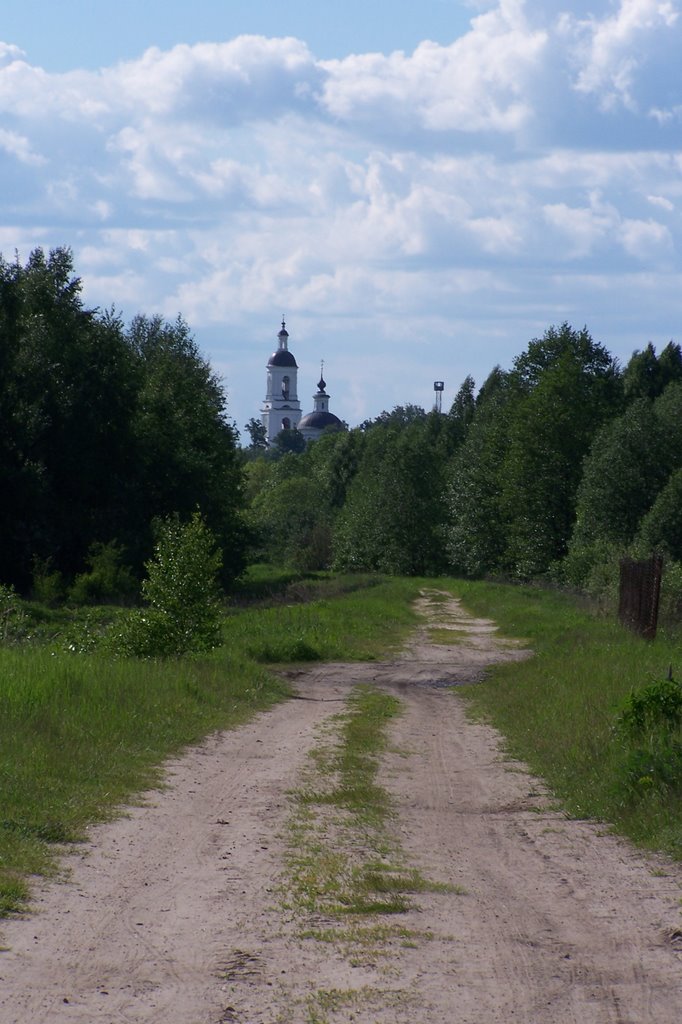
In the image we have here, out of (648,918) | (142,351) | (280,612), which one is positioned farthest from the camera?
(142,351)

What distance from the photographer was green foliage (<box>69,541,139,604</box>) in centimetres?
3866

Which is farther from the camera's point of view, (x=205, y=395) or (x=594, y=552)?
(x=205, y=395)

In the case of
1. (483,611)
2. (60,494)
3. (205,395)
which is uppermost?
(205,395)

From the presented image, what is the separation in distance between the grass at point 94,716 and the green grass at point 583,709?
364cm

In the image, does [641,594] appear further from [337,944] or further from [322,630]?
[337,944]

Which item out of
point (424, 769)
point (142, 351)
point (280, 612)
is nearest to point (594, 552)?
point (280, 612)

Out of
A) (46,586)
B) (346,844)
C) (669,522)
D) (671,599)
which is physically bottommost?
(46,586)

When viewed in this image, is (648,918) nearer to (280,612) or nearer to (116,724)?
(116,724)

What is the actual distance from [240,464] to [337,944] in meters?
56.1

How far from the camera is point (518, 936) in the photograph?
20.9 ft

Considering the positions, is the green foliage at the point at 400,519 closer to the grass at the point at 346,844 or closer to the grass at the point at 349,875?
the grass at the point at 346,844

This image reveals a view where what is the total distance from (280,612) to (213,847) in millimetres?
22762

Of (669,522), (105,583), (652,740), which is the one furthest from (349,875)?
(669,522)

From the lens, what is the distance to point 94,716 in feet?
42.4
